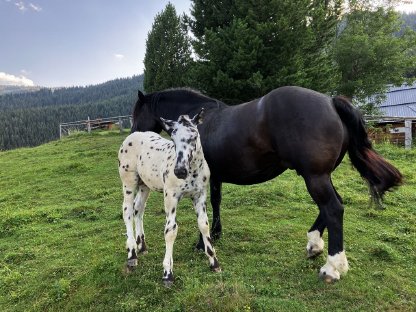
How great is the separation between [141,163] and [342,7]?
2062 centimetres

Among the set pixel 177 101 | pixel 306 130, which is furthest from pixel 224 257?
pixel 177 101

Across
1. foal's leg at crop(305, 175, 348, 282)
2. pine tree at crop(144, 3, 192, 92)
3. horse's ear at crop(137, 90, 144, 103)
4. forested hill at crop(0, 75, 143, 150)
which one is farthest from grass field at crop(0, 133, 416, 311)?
forested hill at crop(0, 75, 143, 150)

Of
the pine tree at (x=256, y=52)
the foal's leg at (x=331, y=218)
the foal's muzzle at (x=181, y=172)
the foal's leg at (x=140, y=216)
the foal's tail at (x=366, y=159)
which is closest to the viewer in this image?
the foal's muzzle at (x=181, y=172)

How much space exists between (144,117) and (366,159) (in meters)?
3.45

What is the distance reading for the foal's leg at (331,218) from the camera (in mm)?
3803

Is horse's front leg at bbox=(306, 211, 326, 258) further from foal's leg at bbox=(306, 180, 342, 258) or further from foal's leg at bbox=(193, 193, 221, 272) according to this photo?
foal's leg at bbox=(193, 193, 221, 272)

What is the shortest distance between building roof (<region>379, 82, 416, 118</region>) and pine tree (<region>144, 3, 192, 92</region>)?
1787cm

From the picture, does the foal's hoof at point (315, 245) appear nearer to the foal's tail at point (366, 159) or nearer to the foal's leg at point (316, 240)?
the foal's leg at point (316, 240)

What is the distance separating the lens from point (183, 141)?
3.64 meters

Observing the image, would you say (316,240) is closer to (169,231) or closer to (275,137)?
(275,137)

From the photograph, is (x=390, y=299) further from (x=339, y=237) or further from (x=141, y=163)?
(x=141, y=163)

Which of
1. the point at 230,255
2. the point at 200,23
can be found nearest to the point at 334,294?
the point at 230,255

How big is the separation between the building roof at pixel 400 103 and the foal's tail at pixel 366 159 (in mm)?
27583

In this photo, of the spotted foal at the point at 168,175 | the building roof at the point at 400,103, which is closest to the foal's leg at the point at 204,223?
the spotted foal at the point at 168,175
